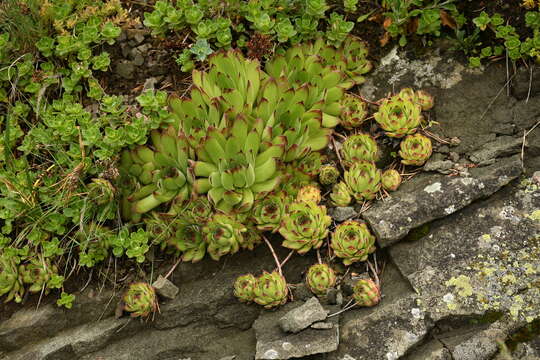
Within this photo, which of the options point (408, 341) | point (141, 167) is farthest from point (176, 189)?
point (408, 341)

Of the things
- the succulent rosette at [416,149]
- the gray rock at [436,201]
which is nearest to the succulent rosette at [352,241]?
the gray rock at [436,201]

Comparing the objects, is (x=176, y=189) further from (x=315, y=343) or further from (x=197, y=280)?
(x=315, y=343)

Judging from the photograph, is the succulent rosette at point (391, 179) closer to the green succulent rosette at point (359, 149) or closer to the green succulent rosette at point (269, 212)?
the green succulent rosette at point (359, 149)

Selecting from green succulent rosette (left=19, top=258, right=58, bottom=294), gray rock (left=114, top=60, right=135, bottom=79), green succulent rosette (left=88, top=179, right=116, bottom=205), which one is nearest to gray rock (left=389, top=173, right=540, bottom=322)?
green succulent rosette (left=88, top=179, right=116, bottom=205)

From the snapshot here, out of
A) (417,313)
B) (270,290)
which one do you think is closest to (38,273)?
(270,290)

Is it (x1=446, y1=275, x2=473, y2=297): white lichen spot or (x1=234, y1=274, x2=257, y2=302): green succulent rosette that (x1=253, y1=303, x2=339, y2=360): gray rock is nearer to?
(x1=234, y1=274, x2=257, y2=302): green succulent rosette

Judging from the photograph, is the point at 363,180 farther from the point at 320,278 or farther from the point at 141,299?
the point at 141,299
